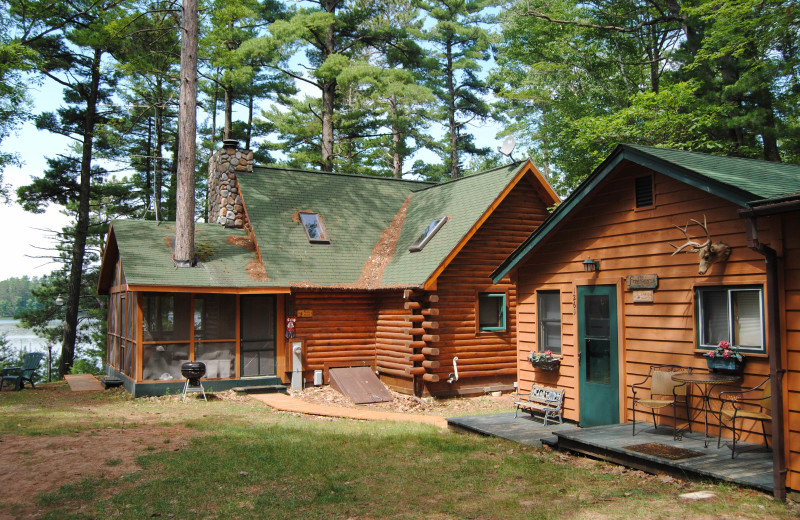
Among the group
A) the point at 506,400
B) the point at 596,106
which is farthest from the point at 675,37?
the point at 506,400

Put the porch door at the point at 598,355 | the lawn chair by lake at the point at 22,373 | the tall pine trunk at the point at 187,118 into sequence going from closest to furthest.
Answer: the porch door at the point at 598,355, the tall pine trunk at the point at 187,118, the lawn chair by lake at the point at 22,373

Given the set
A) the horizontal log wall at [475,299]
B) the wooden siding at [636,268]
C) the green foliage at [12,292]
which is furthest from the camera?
the green foliage at [12,292]

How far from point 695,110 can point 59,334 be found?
31779 millimetres

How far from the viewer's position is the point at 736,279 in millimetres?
7465

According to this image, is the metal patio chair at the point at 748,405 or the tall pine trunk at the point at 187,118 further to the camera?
the tall pine trunk at the point at 187,118

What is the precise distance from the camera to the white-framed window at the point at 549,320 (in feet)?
35.0

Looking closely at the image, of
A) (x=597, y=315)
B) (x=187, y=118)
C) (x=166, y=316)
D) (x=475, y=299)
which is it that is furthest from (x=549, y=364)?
(x=187, y=118)

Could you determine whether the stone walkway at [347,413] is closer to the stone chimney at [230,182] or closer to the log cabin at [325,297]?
the log cabin at [325,297]

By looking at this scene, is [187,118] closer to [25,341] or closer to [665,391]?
[665,391]

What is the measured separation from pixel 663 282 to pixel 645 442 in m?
2.23

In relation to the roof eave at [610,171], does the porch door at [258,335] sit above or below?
below

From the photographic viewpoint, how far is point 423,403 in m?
14.4

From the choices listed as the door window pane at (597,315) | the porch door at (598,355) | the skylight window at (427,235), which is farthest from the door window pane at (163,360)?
the door window pane at (597,315)

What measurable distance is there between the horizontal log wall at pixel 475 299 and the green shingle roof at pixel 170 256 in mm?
4483
